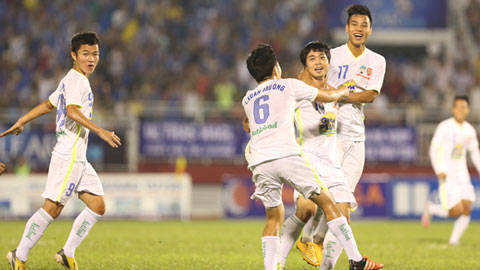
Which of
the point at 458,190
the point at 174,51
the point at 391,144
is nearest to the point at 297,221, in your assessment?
the point at 458,190

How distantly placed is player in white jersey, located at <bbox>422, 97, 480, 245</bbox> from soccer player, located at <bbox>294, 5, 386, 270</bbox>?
5.12 meters

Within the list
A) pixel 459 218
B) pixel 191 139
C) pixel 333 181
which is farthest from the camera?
pixel 191 139

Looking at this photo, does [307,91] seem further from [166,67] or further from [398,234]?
[166,67]

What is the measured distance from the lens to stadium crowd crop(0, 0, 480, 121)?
68.6 feet

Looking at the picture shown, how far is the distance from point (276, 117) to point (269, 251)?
1.18 metres

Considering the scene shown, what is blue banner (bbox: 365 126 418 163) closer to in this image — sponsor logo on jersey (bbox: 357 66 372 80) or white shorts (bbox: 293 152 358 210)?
sponsor logo on jersey (bbox: 357 66 372 80)

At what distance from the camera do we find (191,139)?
19.7 meters

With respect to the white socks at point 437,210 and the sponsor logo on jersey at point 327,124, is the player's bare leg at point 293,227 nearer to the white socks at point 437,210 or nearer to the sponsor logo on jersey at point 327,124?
the sponsor logo on jersey at point 327,124

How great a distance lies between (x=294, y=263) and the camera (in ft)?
29.6

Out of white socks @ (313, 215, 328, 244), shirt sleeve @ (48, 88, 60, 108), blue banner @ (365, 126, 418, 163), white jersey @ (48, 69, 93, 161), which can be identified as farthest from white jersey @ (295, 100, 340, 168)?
blue banner @ (365, 126, 418, 163)

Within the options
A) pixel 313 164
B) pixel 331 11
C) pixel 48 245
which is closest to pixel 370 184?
A: pixel 331 11

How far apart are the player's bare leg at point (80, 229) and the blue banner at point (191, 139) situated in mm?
11802

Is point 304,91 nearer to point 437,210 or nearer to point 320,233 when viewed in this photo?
point 320,233

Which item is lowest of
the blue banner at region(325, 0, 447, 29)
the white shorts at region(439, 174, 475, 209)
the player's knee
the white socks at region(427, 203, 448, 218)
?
the white socks at region(427, 203, 448, 218)
